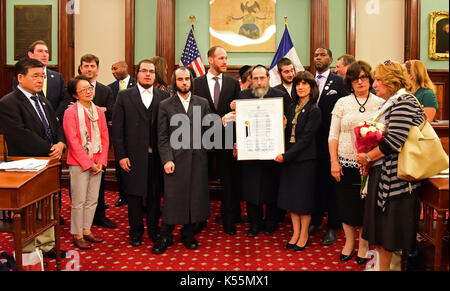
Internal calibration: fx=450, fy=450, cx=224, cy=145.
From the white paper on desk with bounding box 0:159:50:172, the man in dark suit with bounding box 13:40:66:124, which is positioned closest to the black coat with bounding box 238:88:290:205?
the white paper on desk with bounding box 0:159:50:172

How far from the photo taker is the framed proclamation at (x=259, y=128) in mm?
3949

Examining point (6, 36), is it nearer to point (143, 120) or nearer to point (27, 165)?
point (143, 120)

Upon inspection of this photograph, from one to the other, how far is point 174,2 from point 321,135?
5.82 meters

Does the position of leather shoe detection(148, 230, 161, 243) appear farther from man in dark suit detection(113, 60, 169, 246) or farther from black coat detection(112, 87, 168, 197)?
black coat detection(112, 87, 168, 197)

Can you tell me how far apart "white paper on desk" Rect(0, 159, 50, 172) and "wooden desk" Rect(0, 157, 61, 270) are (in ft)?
0.10

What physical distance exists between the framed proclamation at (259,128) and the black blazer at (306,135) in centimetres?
12

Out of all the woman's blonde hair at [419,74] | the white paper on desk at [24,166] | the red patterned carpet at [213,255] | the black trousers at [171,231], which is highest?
the woman's blonde hair at [419,74]

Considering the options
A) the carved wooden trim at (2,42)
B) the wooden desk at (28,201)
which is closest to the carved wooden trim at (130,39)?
the carved wooden trim at (2,42)

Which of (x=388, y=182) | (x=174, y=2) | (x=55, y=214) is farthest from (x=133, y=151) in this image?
(x=174, y=2)

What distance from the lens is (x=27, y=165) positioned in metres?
A: 3.08

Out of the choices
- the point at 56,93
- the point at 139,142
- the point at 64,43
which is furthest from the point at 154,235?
the point at 64,43

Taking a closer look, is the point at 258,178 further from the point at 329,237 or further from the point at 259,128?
the point at 329,237

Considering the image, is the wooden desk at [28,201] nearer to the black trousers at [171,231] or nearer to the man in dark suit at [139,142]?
the man in dark suit at [139,142]

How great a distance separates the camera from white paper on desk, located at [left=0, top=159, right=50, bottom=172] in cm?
304
